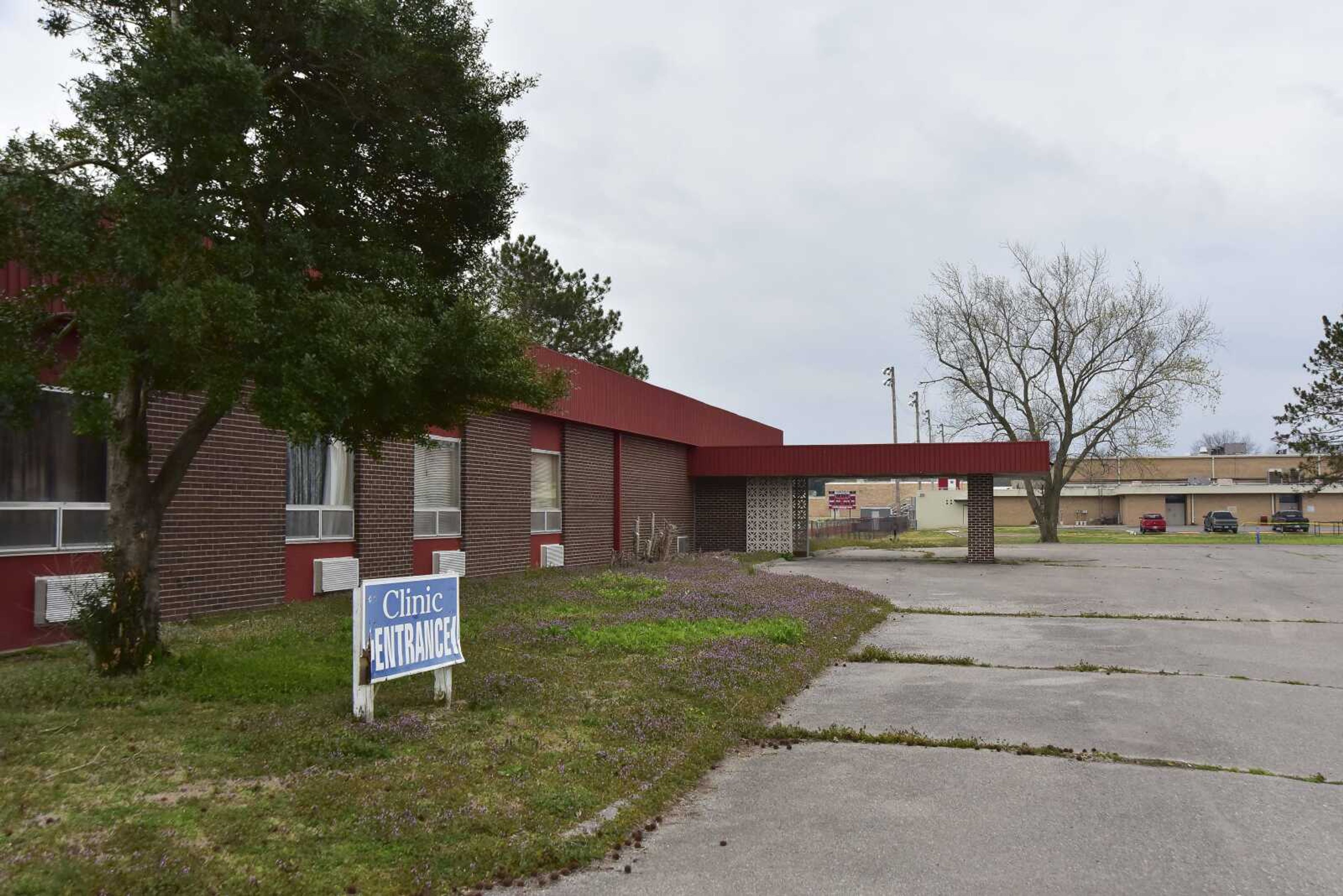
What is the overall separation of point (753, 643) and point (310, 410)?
20.0 ft

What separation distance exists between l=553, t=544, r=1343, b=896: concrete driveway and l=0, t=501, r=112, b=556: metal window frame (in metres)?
7.71

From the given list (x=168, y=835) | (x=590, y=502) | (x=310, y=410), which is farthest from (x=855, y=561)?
(x=168, y=835)

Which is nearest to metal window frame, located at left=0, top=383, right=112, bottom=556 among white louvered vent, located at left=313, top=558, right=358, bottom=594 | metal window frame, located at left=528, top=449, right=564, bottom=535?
white louvered vent, located at left=313, top=558, right=358, bottom=594

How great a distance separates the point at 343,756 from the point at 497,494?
46.4 feet

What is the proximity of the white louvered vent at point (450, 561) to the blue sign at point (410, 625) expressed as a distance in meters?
9.56

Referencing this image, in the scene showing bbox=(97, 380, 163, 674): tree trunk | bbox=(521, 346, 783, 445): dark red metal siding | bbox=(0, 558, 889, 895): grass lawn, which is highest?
bbox=(521, 346, 783, 445): dark red metal siding

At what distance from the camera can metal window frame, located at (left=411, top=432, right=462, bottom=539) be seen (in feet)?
58.2

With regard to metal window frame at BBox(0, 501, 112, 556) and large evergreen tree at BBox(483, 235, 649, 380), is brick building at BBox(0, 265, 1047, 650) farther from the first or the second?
large evergreen tree at BBox(483, 235, 649, 380)

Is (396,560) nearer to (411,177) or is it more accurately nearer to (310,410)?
(411,177)

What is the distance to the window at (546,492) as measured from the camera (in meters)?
22.4

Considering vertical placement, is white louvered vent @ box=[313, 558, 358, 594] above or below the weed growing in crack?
above

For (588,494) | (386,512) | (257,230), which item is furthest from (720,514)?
(257,230)

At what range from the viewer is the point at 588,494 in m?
24.9

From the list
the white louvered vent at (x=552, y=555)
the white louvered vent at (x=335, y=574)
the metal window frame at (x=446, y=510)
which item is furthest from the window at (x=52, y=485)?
the white louvered vent at (x=552, y=555)
